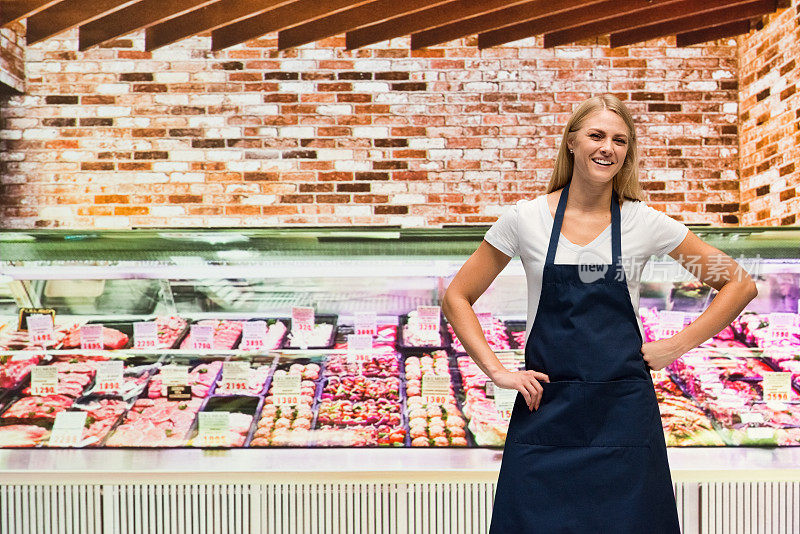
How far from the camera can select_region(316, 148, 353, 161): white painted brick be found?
189 inches

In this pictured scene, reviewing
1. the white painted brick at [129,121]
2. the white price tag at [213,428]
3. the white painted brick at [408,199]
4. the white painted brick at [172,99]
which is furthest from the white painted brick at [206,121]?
the white price tag at [213,428]

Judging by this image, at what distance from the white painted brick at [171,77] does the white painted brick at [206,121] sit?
0.81ft

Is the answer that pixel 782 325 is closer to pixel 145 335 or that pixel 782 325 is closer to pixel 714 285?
pixel 714 285

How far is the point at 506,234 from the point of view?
1.92 metres

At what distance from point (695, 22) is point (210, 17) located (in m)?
2.94

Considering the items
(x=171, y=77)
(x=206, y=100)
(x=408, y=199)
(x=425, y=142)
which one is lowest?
A: (x=408, y=199)

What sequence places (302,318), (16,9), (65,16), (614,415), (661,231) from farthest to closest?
1. (65,16)
2. (16,9)
3. (302,318)
4. (661,231)
5. (614,415)

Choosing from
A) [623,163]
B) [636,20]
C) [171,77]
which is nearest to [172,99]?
[171,77]

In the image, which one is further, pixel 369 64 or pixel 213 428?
pixel 369 64

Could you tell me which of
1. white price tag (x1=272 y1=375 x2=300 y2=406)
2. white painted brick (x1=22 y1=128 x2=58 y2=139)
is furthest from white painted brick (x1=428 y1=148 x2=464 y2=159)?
white painted brick (x1=22 y1=128 x2=58 y2=139)

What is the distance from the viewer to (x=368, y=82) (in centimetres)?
481

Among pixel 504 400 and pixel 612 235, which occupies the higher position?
pixel 612 235

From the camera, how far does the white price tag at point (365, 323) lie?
3146 mm

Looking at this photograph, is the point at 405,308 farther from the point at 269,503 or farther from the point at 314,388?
the point at 269,503
